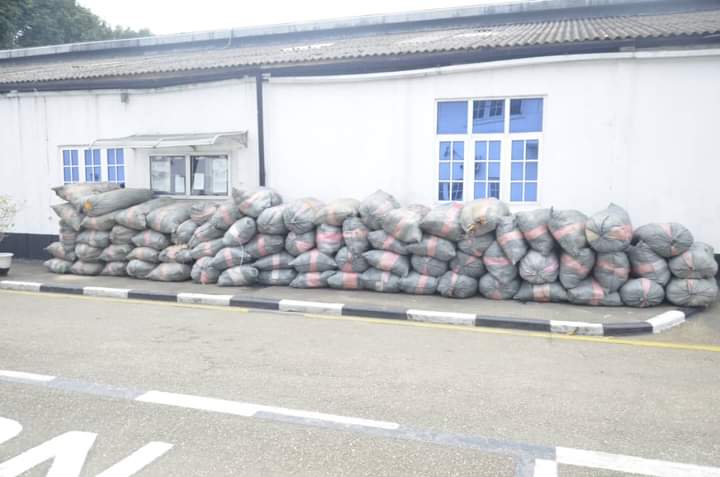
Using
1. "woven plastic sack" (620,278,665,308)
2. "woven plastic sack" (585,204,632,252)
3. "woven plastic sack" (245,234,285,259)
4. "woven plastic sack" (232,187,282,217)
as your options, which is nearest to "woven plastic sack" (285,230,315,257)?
"woven plastic sack" (245,234,285,259)

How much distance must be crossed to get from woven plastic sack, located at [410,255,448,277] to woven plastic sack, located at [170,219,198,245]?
403 centimetres

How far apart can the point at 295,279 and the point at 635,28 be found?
6.76 meters

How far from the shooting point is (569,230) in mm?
7305

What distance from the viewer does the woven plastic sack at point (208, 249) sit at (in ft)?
30.3

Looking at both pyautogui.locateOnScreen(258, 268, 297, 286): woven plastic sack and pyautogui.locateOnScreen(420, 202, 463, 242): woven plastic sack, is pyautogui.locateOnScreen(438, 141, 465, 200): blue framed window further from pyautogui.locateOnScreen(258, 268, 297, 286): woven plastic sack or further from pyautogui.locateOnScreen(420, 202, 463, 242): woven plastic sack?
pyautogui.locateOnScreen(258, 268, 297, 286): woven plastic sack

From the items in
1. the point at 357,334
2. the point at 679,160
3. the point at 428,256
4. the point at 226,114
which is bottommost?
Answer: the point at 357,334

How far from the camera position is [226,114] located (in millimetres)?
10836

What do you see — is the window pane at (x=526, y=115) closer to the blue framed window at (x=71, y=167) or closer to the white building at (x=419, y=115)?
the white building at (x=419, y=115)

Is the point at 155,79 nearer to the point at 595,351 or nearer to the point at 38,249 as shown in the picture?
the point at 38,249

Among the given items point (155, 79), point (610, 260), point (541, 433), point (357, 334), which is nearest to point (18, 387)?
point (357, 334)

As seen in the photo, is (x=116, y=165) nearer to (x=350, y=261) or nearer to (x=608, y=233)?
(x=350, y=261)

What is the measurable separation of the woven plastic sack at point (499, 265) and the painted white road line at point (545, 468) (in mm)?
4494

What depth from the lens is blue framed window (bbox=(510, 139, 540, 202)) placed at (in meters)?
8.95

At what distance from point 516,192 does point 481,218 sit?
69.7 inches
